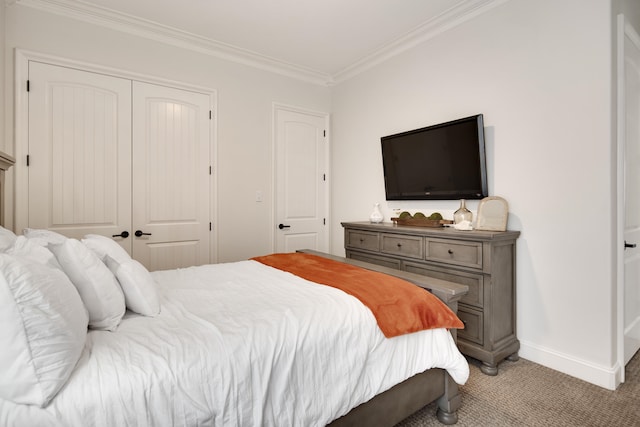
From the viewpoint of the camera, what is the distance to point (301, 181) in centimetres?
417

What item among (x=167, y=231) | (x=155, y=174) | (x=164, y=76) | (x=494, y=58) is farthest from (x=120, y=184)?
(x=494, y=58)

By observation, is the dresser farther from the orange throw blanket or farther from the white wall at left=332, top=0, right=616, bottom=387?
the orange throw blanket

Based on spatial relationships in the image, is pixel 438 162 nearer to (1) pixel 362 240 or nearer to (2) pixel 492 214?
(2) pixel 492 214

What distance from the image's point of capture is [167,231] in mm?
3268

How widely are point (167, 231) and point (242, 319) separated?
7.51 ft

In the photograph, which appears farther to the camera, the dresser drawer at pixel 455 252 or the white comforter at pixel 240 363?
the dresser drawer at pixel 455 252

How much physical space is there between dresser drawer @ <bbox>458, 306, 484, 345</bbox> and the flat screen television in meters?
0.93

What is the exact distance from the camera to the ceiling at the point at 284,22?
2.76m

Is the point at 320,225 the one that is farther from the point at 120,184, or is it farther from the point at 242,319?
the point at 242,319

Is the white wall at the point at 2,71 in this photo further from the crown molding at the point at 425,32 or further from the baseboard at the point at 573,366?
the baseboard at the point at 573,366

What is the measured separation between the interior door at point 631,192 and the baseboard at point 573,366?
355 mm

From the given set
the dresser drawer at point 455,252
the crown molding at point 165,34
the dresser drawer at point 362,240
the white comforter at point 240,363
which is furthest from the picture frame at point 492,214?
the crown molding at point 165,34

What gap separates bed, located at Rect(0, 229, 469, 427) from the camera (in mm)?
884

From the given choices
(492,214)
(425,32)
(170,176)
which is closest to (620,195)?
(492,214)
